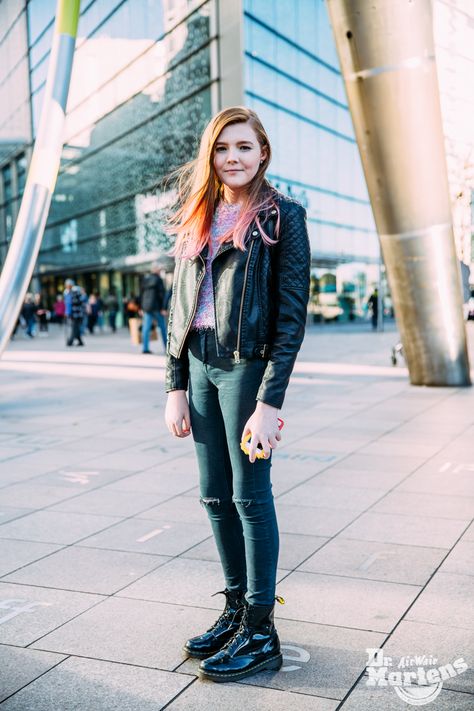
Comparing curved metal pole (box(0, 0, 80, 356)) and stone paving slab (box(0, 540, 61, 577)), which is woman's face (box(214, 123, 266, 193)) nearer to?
curved metal pole (box(0, 0, 80, 356))

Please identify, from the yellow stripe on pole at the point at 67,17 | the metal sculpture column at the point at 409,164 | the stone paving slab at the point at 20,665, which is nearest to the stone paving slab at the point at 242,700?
the stone paving slab at the point at 20,665

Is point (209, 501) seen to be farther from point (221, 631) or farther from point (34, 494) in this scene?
point (34, 494)

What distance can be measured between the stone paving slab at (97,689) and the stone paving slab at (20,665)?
0.04 metres

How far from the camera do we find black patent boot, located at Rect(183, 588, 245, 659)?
10.4 feet

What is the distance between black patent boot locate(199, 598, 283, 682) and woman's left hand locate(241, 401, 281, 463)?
0.66 metres

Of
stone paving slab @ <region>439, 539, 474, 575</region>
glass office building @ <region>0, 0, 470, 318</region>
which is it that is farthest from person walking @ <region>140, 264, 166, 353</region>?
stone paving slab @ <region>439, 539, 474, 575</region>

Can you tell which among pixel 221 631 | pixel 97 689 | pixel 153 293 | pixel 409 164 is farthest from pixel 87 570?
pixel 153 293

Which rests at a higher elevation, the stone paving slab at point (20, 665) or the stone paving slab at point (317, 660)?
the stone paving slab at point (20, 665)

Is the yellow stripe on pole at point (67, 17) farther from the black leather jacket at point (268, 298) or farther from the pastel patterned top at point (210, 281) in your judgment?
the black leather jacket at point (268, 298)

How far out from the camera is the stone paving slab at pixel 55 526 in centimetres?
484

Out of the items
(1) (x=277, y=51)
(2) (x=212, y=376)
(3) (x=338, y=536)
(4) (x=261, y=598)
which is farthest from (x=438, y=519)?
(1) (x=277, y=51)

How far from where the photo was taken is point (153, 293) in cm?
1777

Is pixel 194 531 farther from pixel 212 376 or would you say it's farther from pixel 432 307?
pixel 432 307

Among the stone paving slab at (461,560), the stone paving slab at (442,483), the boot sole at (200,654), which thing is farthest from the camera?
the stone paving slab at (442,483)
